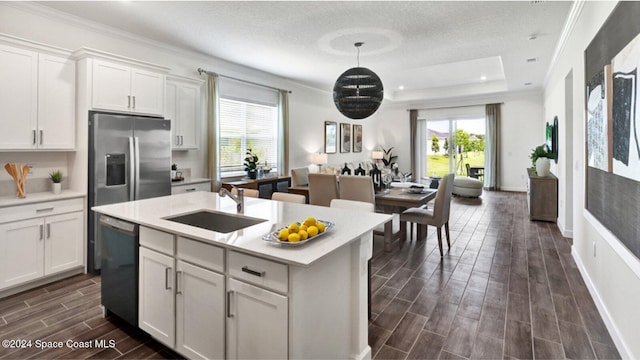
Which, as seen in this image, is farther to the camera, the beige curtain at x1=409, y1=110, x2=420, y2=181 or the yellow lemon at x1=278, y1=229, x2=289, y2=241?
the beige curtain at x1=409, y1=110, x2=420, y2=181

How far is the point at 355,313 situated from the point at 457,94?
936 cm

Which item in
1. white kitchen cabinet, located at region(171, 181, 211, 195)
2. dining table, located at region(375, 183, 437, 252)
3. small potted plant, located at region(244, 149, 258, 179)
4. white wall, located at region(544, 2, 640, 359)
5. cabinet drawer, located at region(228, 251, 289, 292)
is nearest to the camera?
cabinet drawer, located at region(228, 251, 289, 292)

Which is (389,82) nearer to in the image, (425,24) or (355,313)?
(425,24)

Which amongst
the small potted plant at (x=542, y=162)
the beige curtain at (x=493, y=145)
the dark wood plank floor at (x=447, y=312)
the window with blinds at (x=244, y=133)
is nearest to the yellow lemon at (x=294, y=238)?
the dark wood plank floor at (x=447, y=312)

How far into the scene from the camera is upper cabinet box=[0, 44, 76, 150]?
9.91 feet

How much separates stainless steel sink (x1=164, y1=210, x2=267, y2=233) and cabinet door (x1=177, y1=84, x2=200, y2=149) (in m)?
2.65

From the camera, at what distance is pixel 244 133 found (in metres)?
6.24

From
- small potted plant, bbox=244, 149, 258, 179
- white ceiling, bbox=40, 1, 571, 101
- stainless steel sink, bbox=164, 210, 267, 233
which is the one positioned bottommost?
stainless steel sink, bbox=164, 210, 267, 233

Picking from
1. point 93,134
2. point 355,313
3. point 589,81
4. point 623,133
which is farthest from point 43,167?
point 589,81

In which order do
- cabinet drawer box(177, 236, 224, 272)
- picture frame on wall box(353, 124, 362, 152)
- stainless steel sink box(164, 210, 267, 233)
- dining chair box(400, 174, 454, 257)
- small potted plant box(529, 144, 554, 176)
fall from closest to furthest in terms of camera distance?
cabinet drawer box(177, 236, 224, 272) < stainless steel sink box(164, 210, 267, 233) < dining chair box(400, 174, 454, 257) < small potted plant box(529, 144, 554, 176) < picture frame on wall box(353, 124, 362, 152)

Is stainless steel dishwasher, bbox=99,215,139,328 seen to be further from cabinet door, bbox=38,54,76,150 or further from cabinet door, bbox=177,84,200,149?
cabinet door, bbox=177,84,200,149

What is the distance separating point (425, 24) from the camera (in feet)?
13.3

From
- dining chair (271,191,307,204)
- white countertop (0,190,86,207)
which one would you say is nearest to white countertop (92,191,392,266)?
dining chair (271,191,307,204)

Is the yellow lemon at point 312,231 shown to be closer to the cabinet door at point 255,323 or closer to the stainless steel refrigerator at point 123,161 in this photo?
the cabinet door at point 255,323
